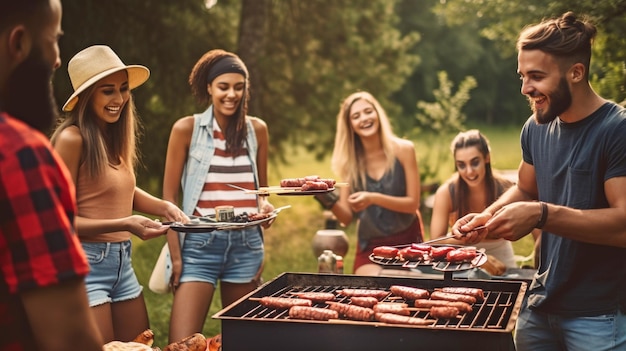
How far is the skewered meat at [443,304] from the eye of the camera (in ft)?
12.3

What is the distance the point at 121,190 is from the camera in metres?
4.50

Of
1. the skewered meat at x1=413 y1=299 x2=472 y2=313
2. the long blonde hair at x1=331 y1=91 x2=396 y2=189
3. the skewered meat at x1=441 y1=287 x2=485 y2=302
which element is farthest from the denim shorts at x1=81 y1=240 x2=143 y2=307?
the long blonde hair at x1=331 y1=91 x2=396 y2=189

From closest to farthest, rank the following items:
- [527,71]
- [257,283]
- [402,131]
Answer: [527,71] < [257,283] < [402,131]

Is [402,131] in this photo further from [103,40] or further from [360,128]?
[360,128]

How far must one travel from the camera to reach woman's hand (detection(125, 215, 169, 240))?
4145 millimetres

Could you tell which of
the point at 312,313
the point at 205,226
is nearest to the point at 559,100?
the point at 312,313

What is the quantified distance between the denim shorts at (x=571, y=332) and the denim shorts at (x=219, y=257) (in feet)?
6.85

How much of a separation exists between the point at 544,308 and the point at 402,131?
71.4ft

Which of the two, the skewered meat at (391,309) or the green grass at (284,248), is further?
the green grass at (284,248)

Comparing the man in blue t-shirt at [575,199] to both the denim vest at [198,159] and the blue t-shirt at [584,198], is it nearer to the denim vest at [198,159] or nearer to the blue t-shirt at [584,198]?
the blue t-shirt at [584,198]

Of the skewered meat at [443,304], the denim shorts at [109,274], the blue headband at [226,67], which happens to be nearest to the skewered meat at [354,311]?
the skewered meat at [443,304]

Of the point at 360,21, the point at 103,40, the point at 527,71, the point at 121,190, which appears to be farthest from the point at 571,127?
the point at 360,21

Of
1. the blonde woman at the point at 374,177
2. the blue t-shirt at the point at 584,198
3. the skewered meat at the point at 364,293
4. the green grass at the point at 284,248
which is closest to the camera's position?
the blue t-shirt at the point at 584,198

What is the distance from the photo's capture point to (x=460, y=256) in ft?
13.5
